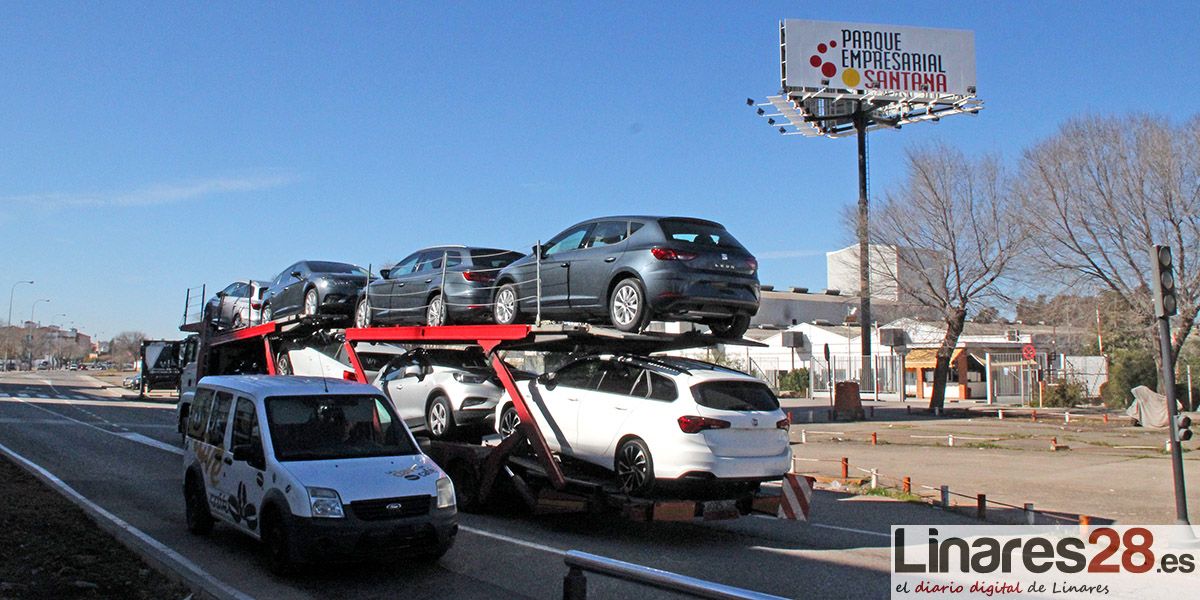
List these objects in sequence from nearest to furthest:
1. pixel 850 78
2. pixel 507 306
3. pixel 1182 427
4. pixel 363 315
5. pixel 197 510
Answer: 1. pixel 197 510
2. pixel 1182 427
3. pixel 507 306
4. pixel 363 315
5. pixel 850 78

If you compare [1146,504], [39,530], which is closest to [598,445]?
[39,530]

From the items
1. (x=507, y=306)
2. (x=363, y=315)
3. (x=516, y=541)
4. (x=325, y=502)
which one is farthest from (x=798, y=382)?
(x=325, y=502)

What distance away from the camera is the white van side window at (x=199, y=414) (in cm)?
999

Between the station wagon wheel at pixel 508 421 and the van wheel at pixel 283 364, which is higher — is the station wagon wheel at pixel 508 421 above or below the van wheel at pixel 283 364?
below

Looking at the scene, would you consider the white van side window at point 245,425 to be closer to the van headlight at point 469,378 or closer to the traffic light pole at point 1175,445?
the van headlight at point 469,378

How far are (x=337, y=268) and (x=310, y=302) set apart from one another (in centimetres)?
93

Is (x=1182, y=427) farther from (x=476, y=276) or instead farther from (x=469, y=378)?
(x=476, y=276)

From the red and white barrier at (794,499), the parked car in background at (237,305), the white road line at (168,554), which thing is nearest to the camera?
the white road line at (168,554)

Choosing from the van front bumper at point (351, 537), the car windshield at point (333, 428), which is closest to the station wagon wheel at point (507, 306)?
the car windshield at point (333, 428)

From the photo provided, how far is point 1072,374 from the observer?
43.9 m

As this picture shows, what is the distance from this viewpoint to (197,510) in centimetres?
973

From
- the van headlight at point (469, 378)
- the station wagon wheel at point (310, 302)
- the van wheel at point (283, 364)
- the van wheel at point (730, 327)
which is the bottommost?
the van headlight at point (469, 378)

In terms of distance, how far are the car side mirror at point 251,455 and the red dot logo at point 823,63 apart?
40462 millimetres

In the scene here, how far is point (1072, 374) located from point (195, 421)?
42964 mm
